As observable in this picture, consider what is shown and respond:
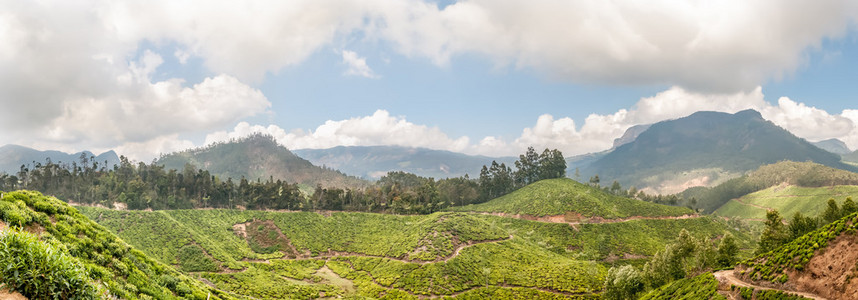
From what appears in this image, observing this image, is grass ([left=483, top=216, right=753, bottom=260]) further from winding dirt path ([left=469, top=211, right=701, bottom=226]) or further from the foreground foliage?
the foreground foliage

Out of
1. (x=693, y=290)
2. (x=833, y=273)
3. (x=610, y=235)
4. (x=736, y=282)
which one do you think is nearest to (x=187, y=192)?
(x=610, y=235)

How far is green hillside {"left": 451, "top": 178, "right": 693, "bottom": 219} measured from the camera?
336ft

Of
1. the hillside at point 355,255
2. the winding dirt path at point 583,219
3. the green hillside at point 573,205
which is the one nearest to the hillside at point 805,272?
the hillside at point 355,255

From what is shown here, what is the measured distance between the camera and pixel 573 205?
342 ft

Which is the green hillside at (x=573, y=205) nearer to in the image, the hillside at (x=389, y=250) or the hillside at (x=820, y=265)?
the hillside at (x=389, y=250)

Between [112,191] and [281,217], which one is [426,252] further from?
[112,191]

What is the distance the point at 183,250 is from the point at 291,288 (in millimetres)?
28874

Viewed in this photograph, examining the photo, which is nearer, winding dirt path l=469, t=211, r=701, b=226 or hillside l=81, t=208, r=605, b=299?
hillside l=81, t=208, r=605, b=299

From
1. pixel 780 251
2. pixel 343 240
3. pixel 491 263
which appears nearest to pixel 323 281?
pixel 343 240

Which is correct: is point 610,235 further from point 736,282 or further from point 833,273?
point 833,273

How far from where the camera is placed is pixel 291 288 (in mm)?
57188

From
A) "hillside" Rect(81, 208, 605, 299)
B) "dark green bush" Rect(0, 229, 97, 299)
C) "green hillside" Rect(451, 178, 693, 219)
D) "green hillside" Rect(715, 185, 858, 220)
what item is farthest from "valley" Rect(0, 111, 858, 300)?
"green hillside" Rect(715, 185, 858, 220)

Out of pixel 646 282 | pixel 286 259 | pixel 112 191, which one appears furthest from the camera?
pixel 112 191

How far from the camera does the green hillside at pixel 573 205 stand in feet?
336
